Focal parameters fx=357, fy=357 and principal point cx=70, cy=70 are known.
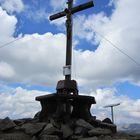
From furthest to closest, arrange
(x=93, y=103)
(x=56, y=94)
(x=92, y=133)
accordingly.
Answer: (x=93, y=103) → (x=56, y=94) → (x=92, y=133)

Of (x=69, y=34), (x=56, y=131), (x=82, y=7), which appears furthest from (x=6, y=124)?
(x=82, y=7)

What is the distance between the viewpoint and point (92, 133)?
14.1 meters

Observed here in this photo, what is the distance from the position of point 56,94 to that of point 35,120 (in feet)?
5.77

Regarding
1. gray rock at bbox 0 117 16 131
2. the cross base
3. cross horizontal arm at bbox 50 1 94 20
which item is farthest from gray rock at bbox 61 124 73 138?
cross horizontal arm at bbox 50 1 94 20

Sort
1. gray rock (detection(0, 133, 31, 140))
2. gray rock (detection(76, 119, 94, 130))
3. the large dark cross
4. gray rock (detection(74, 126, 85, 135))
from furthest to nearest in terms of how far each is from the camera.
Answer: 1. the large dark cross
2. gray rock (detection(76, 119, 94, 130))
3. gray rock (detection(74, 126, 85, 135))
4. gray rock (detection(0, 133, 31, 140))

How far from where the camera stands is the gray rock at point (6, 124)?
1483 centimetres

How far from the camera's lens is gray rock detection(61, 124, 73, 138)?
14.1 m

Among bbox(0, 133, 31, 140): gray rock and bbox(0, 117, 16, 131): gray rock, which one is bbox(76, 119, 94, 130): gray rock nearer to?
bbox(0, 133, 31, 140): gray rock

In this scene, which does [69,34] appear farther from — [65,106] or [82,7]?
[65,106]

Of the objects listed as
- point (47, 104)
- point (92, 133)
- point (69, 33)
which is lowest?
point (92, 133)

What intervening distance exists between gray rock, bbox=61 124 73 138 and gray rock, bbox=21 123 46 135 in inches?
31.1

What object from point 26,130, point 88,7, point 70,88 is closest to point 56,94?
point 70,88

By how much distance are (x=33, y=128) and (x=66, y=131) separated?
4.38ft

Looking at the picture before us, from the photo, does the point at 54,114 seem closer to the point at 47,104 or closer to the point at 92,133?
the point at 47,104
